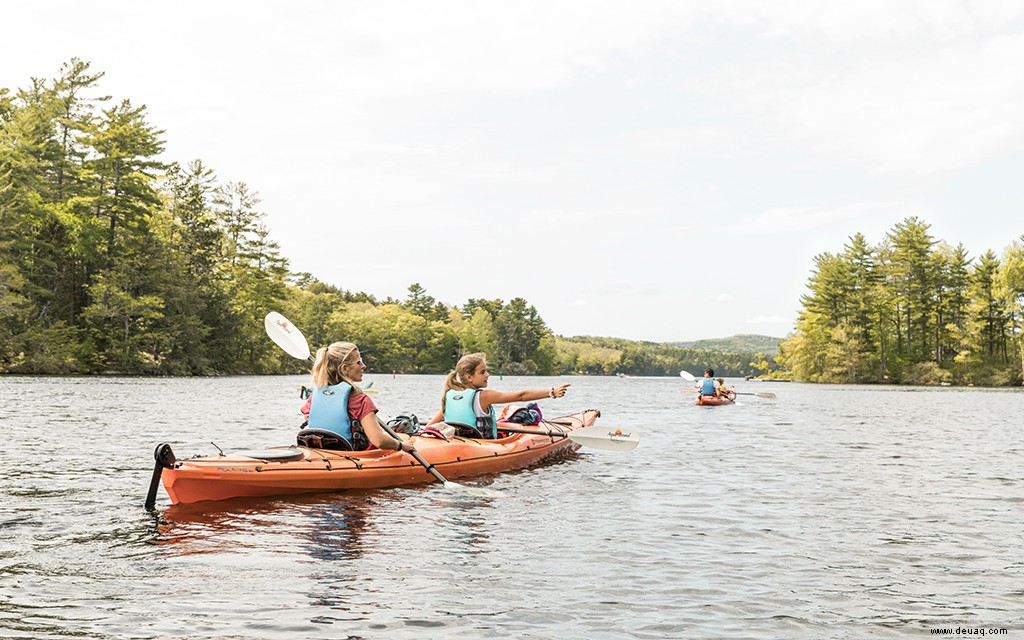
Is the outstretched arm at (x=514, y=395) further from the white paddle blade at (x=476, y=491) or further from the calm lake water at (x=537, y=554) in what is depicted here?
the white paddle blade at (x=476, y=491)

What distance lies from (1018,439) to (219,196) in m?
63.0

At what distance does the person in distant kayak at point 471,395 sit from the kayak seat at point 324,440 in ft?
6.48

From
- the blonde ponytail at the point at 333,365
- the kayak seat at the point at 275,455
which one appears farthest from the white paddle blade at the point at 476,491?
the kayak seat at the point at 275,455

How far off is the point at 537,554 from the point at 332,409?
3.27 m

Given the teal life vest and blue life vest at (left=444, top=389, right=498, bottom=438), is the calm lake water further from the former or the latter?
blue life vest at (left=444, top=389, right=498, bottom=438)

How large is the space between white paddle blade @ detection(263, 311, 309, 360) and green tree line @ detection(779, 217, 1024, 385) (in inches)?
2564

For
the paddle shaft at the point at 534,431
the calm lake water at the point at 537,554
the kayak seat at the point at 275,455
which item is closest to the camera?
the calm lake water at the point at 537,554

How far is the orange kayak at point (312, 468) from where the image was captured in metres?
7.98

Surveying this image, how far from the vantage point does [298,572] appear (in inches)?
231

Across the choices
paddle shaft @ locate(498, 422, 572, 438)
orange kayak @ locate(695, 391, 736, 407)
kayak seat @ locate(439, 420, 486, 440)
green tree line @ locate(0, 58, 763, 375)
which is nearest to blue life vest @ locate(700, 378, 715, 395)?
orange kayak @ locate(695, 391, 736, 407)

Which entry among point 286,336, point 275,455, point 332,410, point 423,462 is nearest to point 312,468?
point 275,455

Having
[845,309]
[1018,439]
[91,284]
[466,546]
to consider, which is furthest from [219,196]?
[466,546]

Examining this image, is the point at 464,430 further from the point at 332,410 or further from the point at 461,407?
the point at 332,410

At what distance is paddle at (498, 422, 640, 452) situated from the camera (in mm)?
13039
